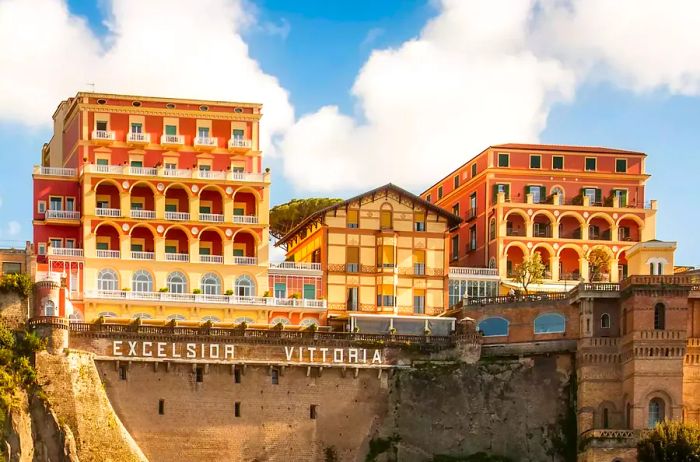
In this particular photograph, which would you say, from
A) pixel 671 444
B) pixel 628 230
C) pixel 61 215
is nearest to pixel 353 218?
pixel 61 215

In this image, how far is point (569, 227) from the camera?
463ft

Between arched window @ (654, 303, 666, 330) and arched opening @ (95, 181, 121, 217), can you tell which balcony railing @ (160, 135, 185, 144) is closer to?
arched opening @ (95, 181, 121, 217)

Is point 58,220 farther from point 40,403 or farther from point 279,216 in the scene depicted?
point 279,216

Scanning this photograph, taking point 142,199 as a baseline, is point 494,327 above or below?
below

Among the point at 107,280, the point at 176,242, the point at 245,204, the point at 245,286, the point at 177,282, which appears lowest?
the point at 245,286

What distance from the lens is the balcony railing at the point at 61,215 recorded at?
12712 centimetres

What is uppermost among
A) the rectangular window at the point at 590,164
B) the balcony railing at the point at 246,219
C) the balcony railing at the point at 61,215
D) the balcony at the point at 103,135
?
the balcony at the point at 103,135

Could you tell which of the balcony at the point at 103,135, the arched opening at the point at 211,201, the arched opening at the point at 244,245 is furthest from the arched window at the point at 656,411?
the balcony at the point at 103,135

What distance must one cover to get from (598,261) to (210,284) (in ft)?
102

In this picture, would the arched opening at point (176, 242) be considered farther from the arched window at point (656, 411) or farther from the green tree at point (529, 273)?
the arched window at point (656, 411)

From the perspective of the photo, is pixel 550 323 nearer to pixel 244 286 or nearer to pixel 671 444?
pixel 671 444

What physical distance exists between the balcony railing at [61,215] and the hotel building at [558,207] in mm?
32827

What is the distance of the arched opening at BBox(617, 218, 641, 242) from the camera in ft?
463

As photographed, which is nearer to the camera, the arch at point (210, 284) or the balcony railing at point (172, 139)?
the arch at point (210, 284)
